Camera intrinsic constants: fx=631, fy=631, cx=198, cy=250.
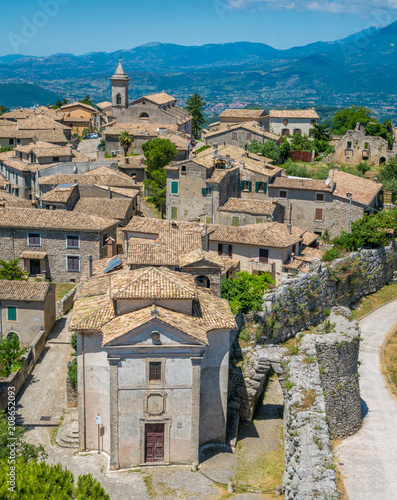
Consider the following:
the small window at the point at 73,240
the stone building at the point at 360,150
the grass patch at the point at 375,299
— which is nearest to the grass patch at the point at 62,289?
the small window at the point at 73,240

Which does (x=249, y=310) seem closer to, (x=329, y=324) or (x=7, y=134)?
(x=329, y=324)

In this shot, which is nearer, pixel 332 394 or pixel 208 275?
pixel 332 394

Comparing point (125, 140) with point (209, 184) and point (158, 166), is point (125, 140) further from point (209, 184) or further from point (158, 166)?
point (209, 184)

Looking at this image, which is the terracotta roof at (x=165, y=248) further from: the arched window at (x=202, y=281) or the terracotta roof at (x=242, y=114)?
the terracotta roof at (x=242, y=114)

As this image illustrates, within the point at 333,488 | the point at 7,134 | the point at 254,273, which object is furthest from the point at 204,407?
the point at 7,134

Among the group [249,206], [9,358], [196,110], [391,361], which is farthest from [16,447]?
[196,110]

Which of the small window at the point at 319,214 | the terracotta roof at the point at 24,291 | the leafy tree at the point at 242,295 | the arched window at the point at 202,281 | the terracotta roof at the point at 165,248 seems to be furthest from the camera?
the small window at the point at 319,214
